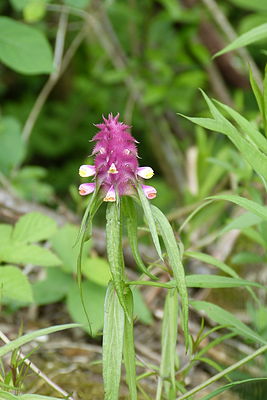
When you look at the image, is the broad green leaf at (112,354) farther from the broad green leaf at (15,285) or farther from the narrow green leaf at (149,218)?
the broad green leaf at (15,285)

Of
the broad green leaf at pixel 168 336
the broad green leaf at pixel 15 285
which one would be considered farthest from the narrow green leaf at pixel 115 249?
the broad green leaf at pixel 15 285

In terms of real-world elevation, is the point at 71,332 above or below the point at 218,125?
below

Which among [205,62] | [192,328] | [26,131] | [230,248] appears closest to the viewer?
[192,328]

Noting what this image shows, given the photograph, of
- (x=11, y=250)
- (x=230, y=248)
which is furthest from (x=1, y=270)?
(x=230, y=248)

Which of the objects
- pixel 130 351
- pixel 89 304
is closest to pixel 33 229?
pixel 89 304

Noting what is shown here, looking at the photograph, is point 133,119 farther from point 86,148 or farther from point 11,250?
point 11,250

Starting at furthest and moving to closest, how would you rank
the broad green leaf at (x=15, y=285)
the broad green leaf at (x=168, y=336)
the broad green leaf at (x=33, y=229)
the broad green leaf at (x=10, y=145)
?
the broad green leaf at (x=10, y=145) < the broad green leaf at (x=33, y=229) < the broad green leaf at (x=15, y=285) < the broad green leaf at (x=168, y=336)
